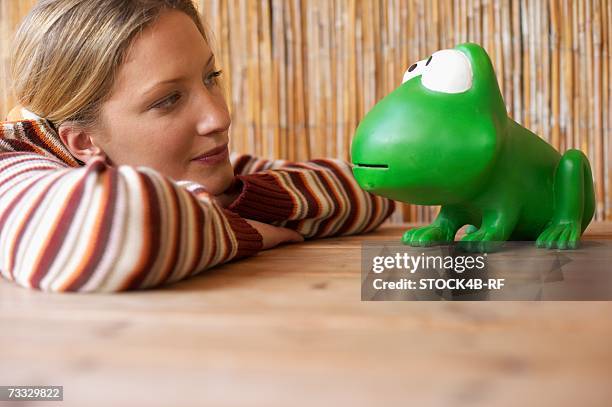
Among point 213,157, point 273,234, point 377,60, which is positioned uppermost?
point 377,60

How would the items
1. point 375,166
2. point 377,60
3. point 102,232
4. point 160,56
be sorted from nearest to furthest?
point 102,232 → point 375,166 → point 160,56 → point 377,60

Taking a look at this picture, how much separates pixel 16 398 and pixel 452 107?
1.69 ft

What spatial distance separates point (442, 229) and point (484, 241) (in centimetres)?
→ 7

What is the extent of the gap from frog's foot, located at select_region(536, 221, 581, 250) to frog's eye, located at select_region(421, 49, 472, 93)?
0.69 ft

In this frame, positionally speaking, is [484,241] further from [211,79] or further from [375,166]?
[211,79]

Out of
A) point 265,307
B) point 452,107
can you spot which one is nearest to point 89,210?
point 265,307

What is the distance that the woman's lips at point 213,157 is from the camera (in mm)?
1015

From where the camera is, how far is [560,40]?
A: 141cm

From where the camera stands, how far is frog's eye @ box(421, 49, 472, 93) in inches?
29.3

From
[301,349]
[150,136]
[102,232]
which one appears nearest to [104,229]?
[102,232]

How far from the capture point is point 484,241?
0.77m

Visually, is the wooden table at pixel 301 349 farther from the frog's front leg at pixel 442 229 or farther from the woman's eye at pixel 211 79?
the woman's eye at pixel 211 79

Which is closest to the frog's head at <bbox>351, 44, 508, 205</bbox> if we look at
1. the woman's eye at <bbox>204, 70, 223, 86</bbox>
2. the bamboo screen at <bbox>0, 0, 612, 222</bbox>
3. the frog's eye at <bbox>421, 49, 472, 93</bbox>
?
the frog's eye at <bbox>421, 49, 472, 93</bbox>

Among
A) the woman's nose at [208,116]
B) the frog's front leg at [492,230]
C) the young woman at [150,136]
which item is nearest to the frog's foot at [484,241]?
the frog's front leg at [492,230]
